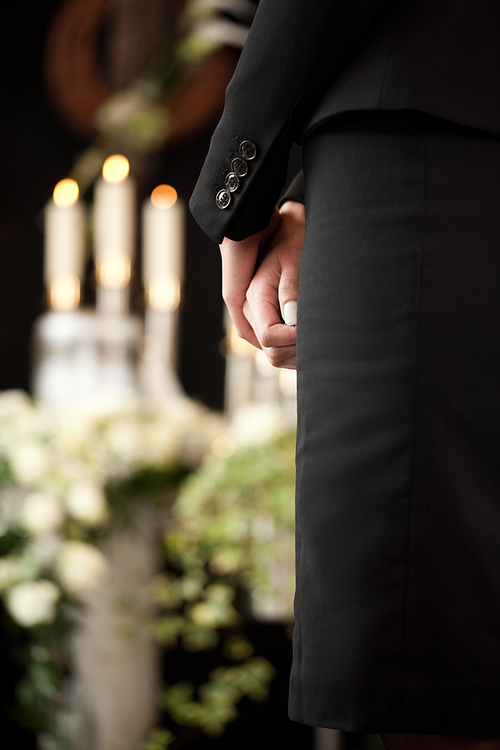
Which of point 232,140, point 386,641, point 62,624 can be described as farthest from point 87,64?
point 386,641

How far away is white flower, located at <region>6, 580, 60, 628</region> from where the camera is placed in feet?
4.04

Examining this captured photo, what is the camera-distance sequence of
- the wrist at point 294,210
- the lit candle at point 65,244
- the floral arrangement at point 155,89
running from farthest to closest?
the floral arrangement at point 155,89 → the lit candle at point 65,244 → the wrist at point 294,210

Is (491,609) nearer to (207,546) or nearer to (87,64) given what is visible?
(207,546)

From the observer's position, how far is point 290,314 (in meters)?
0.60

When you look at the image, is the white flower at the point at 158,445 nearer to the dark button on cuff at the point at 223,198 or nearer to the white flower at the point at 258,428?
the white flower at the point at 258,428

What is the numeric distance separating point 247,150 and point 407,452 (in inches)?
10.9

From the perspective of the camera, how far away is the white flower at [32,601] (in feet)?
4.04

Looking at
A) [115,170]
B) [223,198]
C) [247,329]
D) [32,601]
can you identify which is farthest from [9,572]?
[115,170]

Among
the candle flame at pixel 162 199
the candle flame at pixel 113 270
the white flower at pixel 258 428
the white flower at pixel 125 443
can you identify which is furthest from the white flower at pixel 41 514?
the candle flame at pixel 162 199

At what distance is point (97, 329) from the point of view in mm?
2082

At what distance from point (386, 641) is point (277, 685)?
1269 millimetres

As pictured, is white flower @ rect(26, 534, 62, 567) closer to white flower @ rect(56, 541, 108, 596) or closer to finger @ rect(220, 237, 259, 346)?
white flower @ rect(56, 541, 108, 596)

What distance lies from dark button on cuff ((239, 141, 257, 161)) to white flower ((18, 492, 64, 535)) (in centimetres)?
89

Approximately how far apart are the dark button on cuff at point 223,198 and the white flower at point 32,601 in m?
0.92
